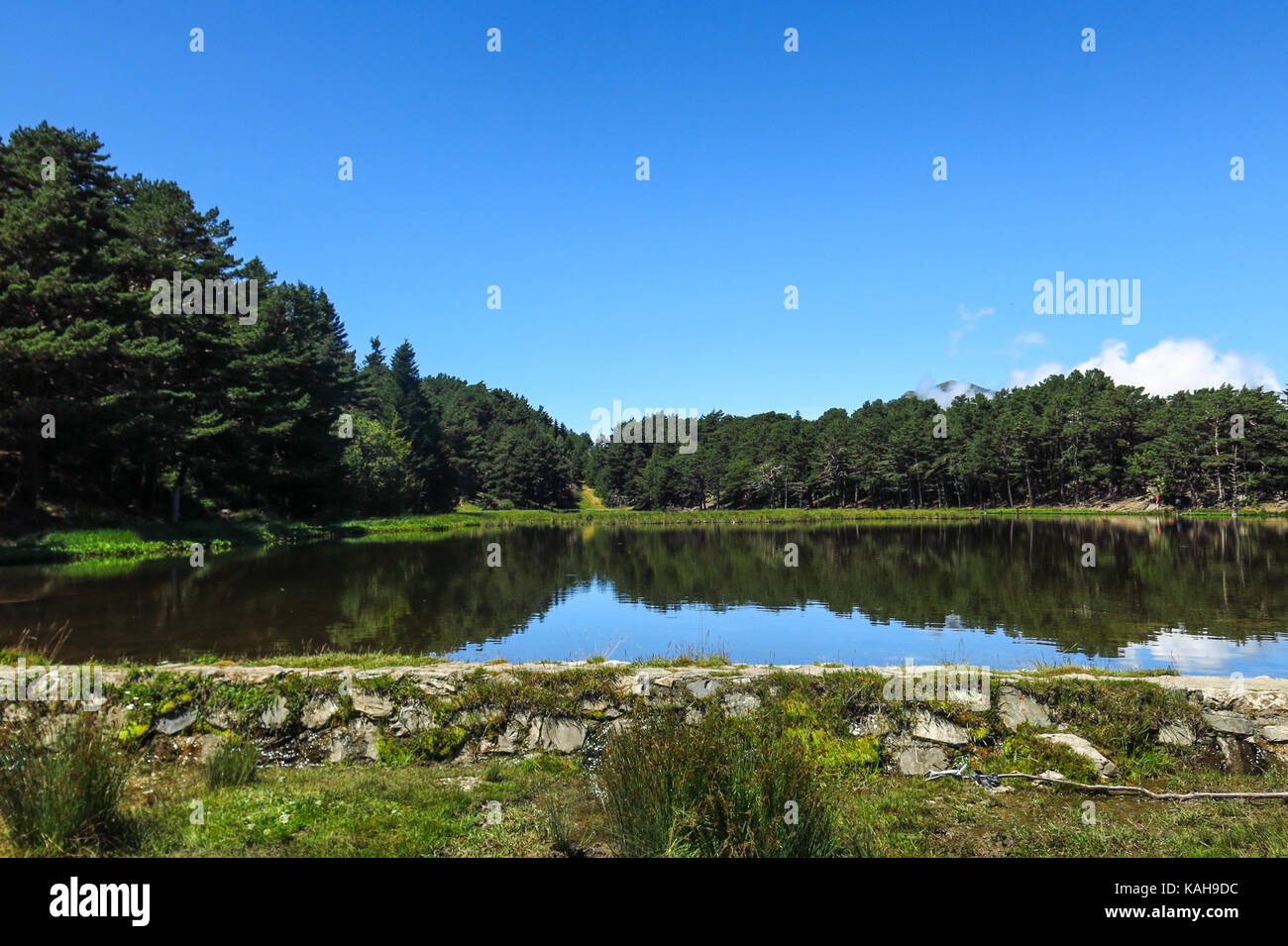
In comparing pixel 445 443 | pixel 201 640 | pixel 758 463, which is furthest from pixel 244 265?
pixel 758 463

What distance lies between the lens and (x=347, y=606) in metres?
18.4

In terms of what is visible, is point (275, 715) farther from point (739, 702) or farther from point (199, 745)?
point (739, 702)

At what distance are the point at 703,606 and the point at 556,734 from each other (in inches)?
476

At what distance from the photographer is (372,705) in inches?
313

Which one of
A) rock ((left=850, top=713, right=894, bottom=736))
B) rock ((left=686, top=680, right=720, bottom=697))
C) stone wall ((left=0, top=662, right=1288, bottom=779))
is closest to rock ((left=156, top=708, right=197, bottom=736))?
stone wall ((left=0, top=662, right=1288, bottom=779))

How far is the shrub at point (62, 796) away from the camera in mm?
4414

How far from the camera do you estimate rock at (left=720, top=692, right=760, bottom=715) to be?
300 inches

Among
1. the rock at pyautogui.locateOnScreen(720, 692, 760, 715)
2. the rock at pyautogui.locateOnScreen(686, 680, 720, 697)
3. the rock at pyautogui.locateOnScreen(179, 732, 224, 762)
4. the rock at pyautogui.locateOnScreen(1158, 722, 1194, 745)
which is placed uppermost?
the rock at pyautogui.locateOnScreen(686, 680, 720, 697)

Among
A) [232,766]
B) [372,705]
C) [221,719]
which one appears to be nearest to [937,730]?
[372,705]

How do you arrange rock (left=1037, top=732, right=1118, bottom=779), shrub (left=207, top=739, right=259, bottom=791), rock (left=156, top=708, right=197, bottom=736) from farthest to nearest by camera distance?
rock (left=156, top=708, right=197, bottom=736) → rock (left=1037, top=732, right=1118, bottom=779) → shrub (left=207, top=739, right=259, bottom=791)

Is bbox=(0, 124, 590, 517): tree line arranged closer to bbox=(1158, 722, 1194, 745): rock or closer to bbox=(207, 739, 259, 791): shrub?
bbox=(207, 739, 259, 791): shrub

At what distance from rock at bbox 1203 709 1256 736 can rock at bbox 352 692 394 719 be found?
29.2ft
